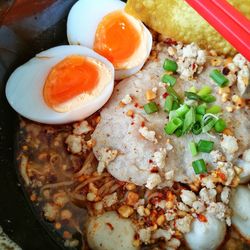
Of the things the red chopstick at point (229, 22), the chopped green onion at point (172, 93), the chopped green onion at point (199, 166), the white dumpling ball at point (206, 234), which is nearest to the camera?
the red chopstick at point (229, 22)

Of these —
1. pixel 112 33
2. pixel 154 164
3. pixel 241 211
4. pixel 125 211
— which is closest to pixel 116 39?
pixel 112 33

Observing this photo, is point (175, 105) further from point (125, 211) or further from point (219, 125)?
point (125, 211)

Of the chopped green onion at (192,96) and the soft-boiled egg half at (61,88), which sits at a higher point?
the soft-boiled egg half at (61,88)

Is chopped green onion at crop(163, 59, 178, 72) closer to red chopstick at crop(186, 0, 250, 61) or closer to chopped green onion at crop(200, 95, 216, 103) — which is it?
chopped green onion at crop(200, 95, 216, 103)

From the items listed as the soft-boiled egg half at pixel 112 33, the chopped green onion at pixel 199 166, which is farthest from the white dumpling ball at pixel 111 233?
the soft-boiled egg half at pixel 112 33

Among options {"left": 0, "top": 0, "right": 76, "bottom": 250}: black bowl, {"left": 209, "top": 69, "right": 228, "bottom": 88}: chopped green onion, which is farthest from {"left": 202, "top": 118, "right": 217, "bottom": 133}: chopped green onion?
{"left": 0, "top": 0, "right": 76, "bottom": 250}: black bowl

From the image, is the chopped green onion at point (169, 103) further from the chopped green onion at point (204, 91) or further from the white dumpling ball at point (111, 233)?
the white dumpling ball at point (111, 233)
